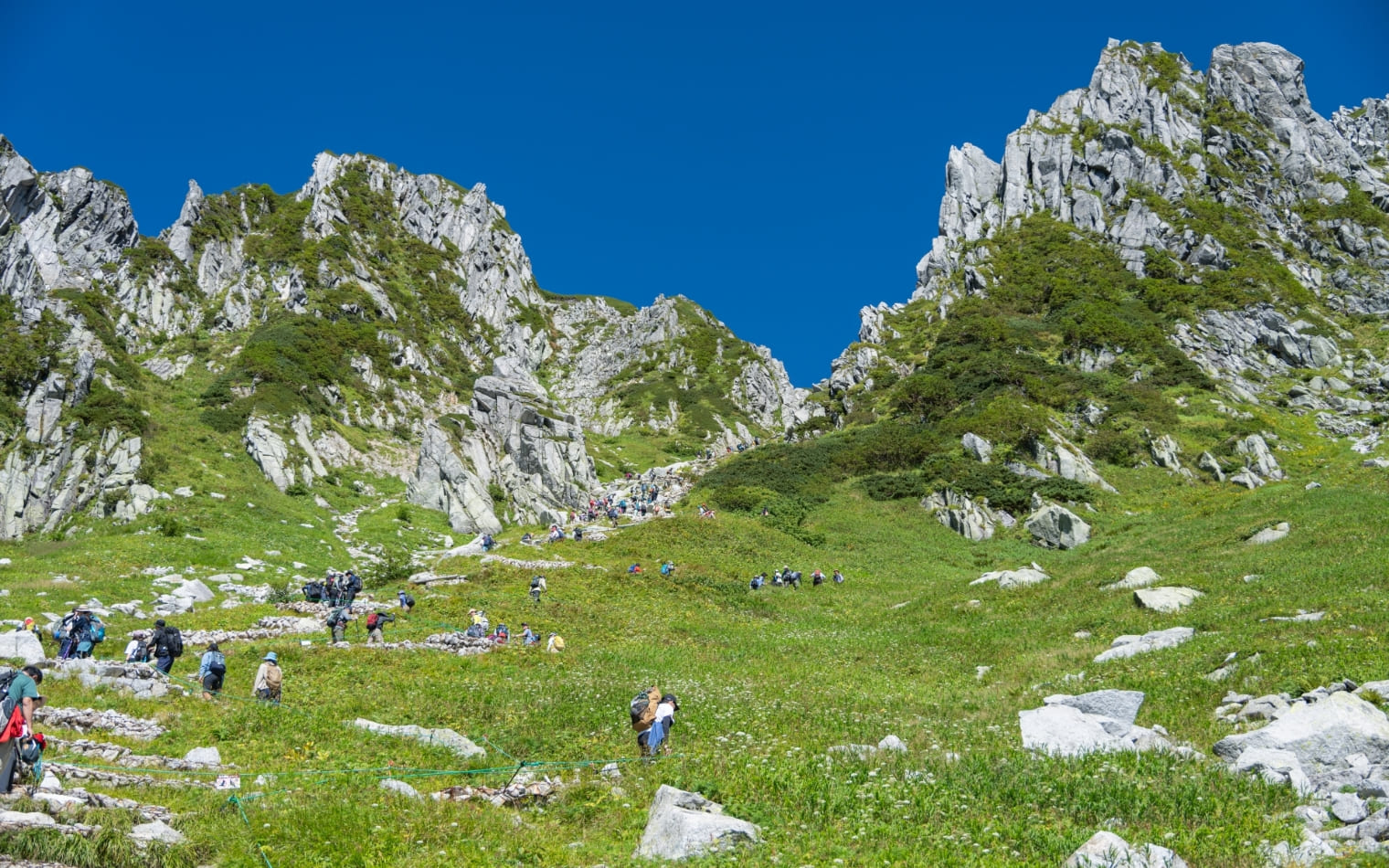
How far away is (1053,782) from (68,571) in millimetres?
39039

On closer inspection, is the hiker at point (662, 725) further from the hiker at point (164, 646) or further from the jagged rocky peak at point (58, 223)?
the jagged rocky peak at point (58, 223)

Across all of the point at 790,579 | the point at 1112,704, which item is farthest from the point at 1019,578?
the point at 1112,704

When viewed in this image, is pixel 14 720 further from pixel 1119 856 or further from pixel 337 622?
pixel 337 622

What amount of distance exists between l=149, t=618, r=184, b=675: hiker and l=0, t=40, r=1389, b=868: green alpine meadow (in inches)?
7.0

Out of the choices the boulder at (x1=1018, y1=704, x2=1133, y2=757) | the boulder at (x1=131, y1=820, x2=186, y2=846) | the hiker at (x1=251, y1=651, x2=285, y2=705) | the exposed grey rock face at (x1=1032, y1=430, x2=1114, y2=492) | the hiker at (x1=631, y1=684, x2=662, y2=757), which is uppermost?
the exposed grey rock face at (x1=1032, y1=430, x2=1114, y2=492)

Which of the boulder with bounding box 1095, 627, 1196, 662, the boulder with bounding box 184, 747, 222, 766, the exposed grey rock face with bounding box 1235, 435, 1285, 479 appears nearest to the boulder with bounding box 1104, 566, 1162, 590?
the boulder with bounding box 1095, 627, 1196, 662

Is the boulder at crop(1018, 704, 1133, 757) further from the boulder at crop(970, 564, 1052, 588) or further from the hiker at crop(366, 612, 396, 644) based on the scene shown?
the boulder at crop(970, 564, 1052, 588)

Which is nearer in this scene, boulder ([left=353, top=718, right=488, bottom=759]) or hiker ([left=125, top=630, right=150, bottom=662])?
boulder ([left=353, top=718, right=488, bottom=759])

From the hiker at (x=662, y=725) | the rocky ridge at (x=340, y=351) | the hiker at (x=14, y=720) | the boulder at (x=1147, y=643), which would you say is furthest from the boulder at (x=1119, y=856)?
the rocky ridge at (x=340, y=351)

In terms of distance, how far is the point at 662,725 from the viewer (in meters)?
14.4

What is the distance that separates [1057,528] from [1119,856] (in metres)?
44.8

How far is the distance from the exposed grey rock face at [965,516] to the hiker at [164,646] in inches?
1814

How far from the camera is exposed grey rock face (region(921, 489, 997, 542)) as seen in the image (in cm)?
5250

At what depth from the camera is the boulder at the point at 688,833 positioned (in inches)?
349
